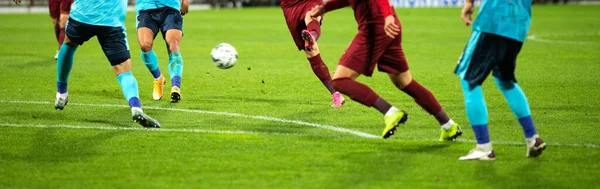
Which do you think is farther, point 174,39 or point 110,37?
point 174,39

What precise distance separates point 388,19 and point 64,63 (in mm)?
3947

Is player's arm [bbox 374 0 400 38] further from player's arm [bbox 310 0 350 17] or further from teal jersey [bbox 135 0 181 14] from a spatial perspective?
teal jersey [bbox 135 0 181 14]

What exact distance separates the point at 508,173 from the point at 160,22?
240 inches

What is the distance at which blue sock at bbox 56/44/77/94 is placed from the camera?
10.5 metres

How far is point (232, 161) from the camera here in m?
7.85

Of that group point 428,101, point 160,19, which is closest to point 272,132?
point 428,101

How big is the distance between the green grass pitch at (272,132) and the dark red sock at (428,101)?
246 millimetres

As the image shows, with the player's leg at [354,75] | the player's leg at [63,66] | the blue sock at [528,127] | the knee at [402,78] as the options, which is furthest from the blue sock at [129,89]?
the blue sock at [528,127]

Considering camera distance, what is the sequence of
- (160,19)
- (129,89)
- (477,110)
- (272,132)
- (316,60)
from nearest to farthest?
(477,110) → (272,132) → (129,89) → (316,60) → (160,19)

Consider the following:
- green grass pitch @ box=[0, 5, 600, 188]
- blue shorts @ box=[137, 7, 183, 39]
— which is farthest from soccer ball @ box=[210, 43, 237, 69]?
blue shorts @ box=[137, 7, 183, 39]

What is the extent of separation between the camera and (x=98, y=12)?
32.7ft

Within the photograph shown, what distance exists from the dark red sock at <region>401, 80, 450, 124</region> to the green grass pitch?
0.81 feet

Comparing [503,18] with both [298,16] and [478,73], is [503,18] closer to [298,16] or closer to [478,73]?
[478,73]

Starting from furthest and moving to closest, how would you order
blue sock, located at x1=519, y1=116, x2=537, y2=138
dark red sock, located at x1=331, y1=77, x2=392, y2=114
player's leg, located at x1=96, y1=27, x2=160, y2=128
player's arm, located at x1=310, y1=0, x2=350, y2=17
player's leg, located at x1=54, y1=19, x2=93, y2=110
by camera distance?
player's leg, located at x1=54, y1=19, x2=93, y2=110 → player's leg, located at x1=96, y1=27, x2=160, y2=128 → player's arm, located at x1=310, y1=0, x2=350, y2=17 → dark red sock, located at x1=331, y1=77, x2=392, y2=114 → blue sock, located at x1=519, y1=116, x2=537, y2=138
